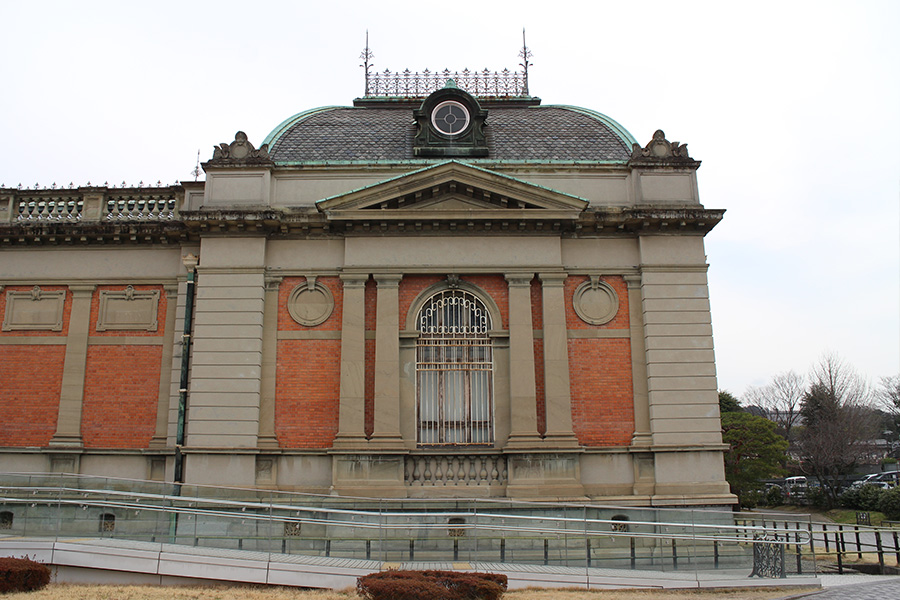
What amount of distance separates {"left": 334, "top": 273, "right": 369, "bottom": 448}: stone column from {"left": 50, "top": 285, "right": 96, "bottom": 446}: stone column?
22.9 ft

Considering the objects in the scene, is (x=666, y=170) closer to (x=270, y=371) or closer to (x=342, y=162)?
(x=342, y=162)

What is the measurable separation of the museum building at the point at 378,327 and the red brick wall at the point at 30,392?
0.17 ft

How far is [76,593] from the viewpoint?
429 inches

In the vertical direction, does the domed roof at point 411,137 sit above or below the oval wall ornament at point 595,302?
above

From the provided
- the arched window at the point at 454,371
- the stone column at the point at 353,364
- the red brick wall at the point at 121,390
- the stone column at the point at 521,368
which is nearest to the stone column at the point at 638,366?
the stone column at the point at 521,368

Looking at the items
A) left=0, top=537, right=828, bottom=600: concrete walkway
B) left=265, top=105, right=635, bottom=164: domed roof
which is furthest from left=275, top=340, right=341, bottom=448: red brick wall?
left=0, top=537, right=828, bottom=600: concrete walkway

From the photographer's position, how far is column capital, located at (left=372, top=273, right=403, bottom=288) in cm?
1891

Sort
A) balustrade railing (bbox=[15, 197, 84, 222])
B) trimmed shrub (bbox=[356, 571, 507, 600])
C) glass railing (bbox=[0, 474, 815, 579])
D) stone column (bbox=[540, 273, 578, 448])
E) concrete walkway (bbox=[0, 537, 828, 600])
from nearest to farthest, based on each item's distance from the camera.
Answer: trimmed shrub (bbox=[356, 571, 507, 600])
concrete walkway (bbox=[0, 537, 828, 600])
glass railing (bbox=[0, 474, 815, 579])
stone column (bbox=[540, 273, 578, 448])
balustrade railing (bbox=[15, 197, 84, 222])

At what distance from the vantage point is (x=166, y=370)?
19.5m

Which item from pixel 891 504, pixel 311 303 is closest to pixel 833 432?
pixel 891 504

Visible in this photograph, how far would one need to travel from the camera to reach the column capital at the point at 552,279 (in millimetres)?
19047

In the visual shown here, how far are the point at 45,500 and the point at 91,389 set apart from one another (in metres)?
7.30

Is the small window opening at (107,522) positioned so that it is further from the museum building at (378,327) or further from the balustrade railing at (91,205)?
the balustrade railing at (91,205)

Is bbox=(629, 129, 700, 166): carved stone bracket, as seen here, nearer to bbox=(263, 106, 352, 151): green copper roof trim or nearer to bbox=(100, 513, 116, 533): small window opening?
bbox=(263, 106, 352, 151): green copper roof trim
